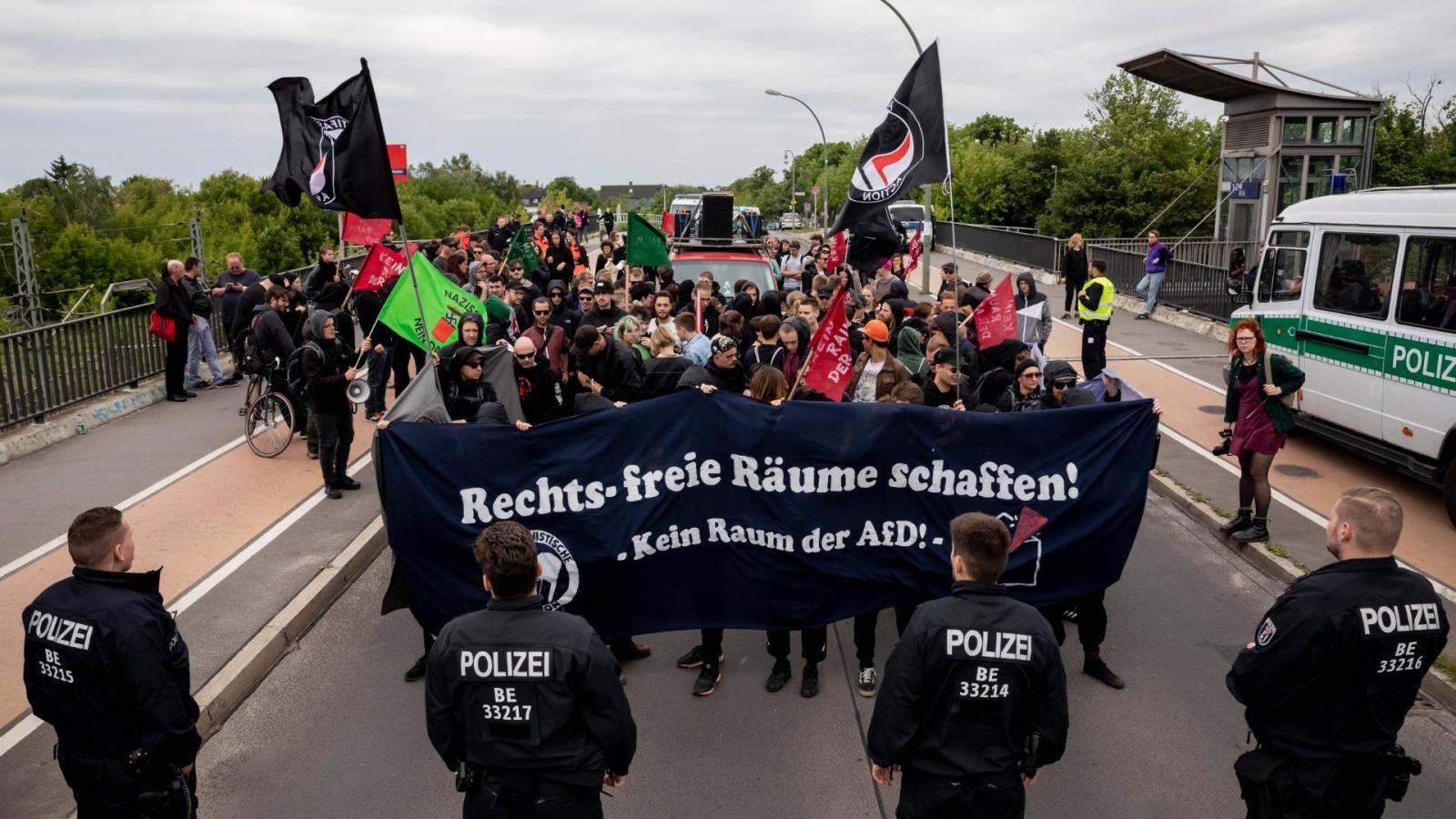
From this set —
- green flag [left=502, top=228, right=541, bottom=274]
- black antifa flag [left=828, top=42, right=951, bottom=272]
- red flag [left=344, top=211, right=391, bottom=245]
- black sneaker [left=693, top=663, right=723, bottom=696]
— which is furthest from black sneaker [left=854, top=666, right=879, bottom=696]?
green flag [left=502, top=228, right=541, bottom=274]

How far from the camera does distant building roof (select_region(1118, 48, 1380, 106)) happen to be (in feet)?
76.8

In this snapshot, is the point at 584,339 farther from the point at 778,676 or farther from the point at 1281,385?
the point at 1281,385

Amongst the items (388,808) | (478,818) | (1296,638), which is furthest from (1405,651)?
(388,808)

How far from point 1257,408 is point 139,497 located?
9.78 m

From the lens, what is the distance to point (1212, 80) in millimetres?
24344

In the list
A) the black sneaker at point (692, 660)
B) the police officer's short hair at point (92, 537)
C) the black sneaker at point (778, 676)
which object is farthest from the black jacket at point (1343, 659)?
the police officer's short hair at point (92, 537)

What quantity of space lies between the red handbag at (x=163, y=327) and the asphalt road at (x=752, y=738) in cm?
803

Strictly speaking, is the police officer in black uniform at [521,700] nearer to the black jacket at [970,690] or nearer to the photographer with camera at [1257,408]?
the black jacket at [970,690]

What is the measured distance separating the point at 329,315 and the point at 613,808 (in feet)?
20.3

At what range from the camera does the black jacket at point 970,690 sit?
372cm

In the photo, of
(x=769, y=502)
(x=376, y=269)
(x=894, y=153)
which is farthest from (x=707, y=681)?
(x=376, y=269)

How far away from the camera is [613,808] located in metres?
5.34

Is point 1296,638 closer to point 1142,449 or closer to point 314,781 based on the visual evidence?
point 1142,449

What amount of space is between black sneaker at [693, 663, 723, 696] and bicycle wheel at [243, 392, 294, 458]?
23.2 feet
